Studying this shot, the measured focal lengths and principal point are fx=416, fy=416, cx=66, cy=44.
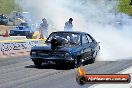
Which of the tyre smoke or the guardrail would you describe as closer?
the guardrail

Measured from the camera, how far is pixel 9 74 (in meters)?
13.2

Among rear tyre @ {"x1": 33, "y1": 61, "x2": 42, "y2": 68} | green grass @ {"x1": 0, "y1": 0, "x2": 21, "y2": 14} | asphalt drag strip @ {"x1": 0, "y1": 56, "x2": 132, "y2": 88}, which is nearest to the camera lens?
asphalt drag strip @ {"x1": 0, "y1": 56, "x2": 132, "y2": 88}

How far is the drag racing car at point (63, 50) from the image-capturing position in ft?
48.1

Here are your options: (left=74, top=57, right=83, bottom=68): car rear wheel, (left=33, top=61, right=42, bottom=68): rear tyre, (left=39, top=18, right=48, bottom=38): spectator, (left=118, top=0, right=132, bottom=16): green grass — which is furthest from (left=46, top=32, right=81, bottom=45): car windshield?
(left=118, top=0, right=132, bottom=16): green grass

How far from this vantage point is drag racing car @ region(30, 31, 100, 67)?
1465 centimetres

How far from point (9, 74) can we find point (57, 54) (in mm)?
2177

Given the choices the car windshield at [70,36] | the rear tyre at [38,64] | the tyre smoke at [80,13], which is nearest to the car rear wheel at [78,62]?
the car windshield at [70,36]

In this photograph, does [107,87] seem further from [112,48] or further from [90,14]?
[90,14]

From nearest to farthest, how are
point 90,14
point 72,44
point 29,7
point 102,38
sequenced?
point 72,44 → point 102,38 → point 90,14 → point 29,7

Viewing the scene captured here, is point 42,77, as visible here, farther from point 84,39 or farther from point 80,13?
point 80,13

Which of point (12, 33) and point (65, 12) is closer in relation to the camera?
point (12, 33)

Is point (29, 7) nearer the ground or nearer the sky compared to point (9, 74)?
nearer the sky

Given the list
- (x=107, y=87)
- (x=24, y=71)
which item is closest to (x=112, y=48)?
(x=24, y=71)

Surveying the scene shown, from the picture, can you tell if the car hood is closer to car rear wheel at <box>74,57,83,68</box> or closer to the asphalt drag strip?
car rear wheel at <box>74,57,83,68</box>
